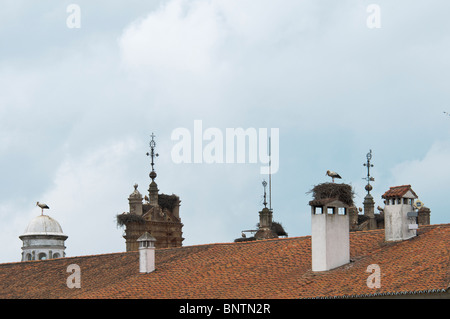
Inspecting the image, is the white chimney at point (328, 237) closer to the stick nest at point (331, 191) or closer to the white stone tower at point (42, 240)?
the stick nest at point (331, 191)

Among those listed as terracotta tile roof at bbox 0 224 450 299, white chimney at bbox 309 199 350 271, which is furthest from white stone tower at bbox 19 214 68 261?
white chimney at bbox 309 199 350 271

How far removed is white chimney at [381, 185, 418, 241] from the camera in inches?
1251

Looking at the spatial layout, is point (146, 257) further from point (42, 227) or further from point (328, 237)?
point (42, 227)

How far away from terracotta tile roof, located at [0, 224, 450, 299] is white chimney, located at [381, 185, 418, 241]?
15.8 inches

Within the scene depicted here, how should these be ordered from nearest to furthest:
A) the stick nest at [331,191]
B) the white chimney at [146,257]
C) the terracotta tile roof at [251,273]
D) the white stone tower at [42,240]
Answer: the terracotta tile roof at [251,273], the white chimney at [146,257], the stick nest at [331,191], the white stone tower at [42,240]

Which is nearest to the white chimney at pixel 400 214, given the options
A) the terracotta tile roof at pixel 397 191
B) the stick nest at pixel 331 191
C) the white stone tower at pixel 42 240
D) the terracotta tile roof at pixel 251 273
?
the terracotta tile roof at pixel 397 191

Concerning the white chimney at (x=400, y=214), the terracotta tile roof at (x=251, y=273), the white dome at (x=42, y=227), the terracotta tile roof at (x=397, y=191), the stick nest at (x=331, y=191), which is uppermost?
the stick nest at (x=331, y=191)

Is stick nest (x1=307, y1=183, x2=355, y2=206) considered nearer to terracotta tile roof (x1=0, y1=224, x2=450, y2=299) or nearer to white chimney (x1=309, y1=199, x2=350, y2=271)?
terracotta tile roof (x1=0, y1=224, x2=450, y2=299)

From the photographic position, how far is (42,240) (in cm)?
5053

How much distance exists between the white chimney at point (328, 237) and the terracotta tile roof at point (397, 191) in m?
1.72

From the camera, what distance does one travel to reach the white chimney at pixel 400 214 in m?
31.8
